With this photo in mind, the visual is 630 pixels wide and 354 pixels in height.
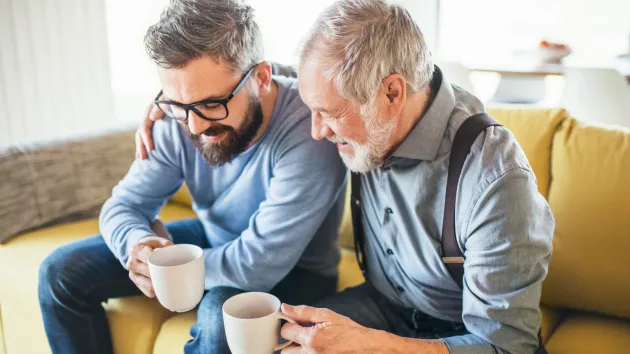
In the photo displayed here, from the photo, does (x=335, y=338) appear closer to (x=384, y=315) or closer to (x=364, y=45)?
(x=384, y=315)

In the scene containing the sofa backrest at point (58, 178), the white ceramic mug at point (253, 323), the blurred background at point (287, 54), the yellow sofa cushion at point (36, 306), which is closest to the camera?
the white ceramic mug at point (253, 323)

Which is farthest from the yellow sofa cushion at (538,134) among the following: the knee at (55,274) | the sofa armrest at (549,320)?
the knee at (55,274)

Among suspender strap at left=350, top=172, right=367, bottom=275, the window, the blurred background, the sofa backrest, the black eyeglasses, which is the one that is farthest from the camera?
the window

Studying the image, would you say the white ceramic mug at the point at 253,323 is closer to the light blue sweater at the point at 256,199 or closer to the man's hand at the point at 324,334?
the man's hand at the point at 324,334

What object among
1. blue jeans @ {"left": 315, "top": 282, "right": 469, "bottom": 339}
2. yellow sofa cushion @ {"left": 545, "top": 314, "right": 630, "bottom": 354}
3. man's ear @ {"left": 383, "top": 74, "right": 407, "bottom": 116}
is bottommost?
yellow sofa cushion @ {"left": 545, "top": 314, "right": 630, "bottom": 354}

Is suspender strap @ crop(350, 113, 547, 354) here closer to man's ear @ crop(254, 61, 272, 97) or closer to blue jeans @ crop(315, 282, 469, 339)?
blue jeans @ crop(315, 282, 469, 339)

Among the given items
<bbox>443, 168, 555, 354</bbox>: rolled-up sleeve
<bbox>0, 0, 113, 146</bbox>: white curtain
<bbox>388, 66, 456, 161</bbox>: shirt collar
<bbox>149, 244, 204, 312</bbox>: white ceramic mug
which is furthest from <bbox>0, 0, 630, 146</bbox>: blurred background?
<bbox>443, 168, 555, 354</bbox>: rolled-up sleeve

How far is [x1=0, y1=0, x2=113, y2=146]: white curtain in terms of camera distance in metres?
2.52

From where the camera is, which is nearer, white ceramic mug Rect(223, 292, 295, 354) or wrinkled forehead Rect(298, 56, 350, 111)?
white ceramic mug Rect(223, 292, 295, 354)

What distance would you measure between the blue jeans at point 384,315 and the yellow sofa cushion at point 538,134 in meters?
0.49

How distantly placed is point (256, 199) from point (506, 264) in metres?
0.66

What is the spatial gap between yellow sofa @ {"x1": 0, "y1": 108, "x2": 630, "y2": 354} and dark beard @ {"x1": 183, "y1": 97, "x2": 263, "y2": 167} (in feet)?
1.38

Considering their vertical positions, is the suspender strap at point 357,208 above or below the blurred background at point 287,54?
below

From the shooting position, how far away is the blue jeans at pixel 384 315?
1285 millimetres
